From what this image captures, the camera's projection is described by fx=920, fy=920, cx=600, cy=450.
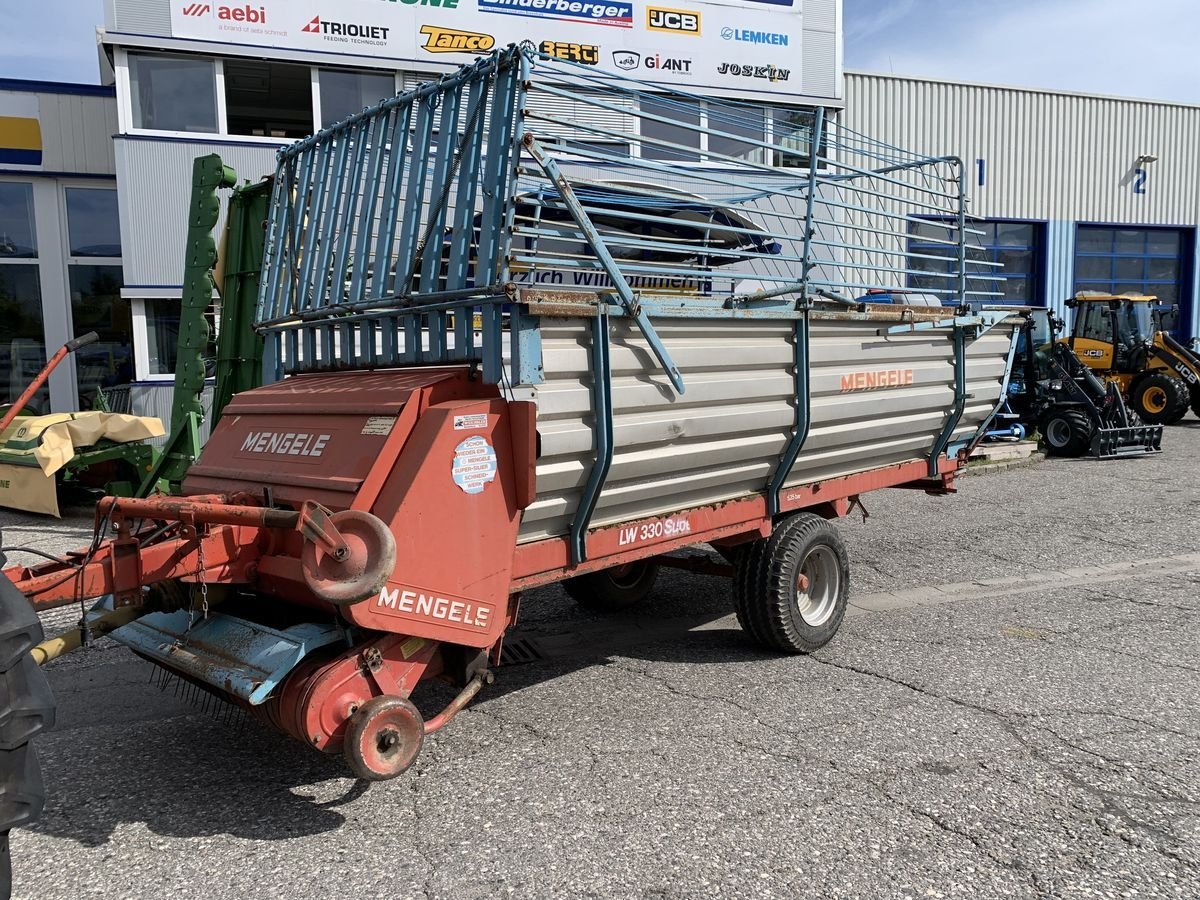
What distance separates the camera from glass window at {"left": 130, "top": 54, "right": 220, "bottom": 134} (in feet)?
37.7

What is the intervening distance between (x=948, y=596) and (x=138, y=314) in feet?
33.9

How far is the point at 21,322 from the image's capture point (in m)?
13.4

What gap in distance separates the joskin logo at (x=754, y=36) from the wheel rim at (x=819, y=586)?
34.9 ft

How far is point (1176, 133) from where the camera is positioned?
21438mm

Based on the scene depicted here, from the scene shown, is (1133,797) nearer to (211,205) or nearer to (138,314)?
(211,205)

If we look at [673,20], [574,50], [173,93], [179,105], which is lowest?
[179,105]

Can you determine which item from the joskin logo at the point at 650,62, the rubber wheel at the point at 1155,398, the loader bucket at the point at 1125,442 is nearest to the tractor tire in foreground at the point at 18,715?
the joskin logo at the point at 650,62

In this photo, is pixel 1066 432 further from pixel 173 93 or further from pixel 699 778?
pixel 173 93

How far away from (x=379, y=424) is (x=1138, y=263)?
23.1 meters

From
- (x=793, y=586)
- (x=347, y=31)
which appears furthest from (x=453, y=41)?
(x=793, y=586)

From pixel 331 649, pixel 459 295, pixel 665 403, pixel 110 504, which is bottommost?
pixel 331 649

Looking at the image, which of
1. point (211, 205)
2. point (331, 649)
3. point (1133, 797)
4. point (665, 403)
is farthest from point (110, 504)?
point (1133, 797)

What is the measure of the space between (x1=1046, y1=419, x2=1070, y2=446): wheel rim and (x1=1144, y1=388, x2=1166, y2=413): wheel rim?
4.13 metres

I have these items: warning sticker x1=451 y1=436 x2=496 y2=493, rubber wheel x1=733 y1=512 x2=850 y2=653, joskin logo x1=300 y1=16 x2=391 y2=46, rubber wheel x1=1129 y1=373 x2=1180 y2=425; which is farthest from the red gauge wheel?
rubber wheel x1=1129 y1=373 x2=1180 y2=425
